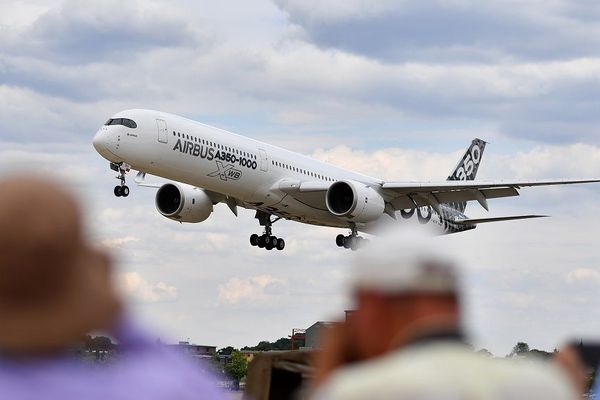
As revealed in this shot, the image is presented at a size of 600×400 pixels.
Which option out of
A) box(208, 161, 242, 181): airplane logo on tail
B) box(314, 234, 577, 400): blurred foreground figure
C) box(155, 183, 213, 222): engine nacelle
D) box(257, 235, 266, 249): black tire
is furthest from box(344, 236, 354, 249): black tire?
box(314, 234, 577, 400): blurred foreground figure

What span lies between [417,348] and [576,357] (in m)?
1.36

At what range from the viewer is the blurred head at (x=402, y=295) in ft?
8.80

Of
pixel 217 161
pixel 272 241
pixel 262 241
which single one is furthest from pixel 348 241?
pixel 217 161

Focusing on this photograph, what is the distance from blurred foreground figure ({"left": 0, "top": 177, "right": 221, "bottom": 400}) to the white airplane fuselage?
34246 mm

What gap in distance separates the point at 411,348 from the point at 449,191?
4302cm

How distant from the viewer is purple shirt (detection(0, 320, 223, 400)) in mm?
2688

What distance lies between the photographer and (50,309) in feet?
9.01

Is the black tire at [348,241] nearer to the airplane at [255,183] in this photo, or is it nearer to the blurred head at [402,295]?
the airplane at [255,183]

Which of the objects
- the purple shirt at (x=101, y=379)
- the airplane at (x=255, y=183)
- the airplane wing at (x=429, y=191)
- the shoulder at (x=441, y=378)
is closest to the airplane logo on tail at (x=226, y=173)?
the airplane at (x=255, y=183)

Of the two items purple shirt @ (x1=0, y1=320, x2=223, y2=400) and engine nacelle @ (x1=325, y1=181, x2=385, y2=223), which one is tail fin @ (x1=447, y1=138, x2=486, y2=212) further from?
purple shirt @ (x1=0, y1=320, x2=223, y2=400)

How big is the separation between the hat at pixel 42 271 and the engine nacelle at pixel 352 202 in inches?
1519

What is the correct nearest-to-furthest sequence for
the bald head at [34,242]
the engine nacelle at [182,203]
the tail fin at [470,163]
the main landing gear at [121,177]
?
1. the bald head at [34,242]
2. the main landing gear at [121,177]
3. the engine nacelle at [182,203]
4. the tail fin at [470,163]

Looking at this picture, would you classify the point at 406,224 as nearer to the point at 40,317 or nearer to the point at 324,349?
the point at 324,349

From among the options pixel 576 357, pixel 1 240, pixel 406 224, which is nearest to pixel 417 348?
pixel 406 224
